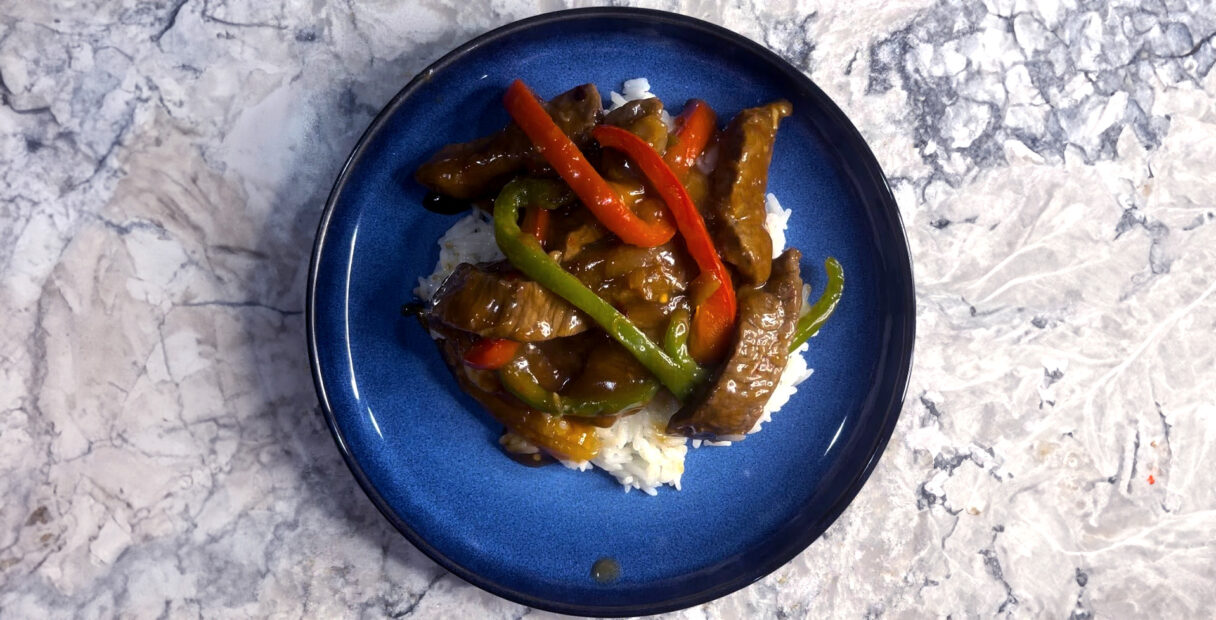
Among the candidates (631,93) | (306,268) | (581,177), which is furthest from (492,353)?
(631,93)

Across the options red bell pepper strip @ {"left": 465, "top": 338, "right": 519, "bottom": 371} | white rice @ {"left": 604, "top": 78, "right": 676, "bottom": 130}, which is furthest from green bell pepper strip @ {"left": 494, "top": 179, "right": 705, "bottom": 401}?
white rice @ {"left": 604, "top": 78, "right": 676, "bottom": 130}

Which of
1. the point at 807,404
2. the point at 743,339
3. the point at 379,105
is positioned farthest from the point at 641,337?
the point at 379,105

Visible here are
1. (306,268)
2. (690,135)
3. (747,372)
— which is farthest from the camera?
(306,268)

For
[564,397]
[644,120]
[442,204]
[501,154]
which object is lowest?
[564,397]

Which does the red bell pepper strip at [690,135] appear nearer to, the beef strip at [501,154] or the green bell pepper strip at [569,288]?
the beef strip at [501,154]

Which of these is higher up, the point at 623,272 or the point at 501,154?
the point at 501,154

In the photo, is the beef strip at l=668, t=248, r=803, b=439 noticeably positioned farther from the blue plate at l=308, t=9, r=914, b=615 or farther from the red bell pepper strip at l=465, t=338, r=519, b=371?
the red bell pepper strip at l=465, t=338, r=519, b=371

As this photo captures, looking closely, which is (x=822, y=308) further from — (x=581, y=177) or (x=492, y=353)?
(x=492, y=353)
